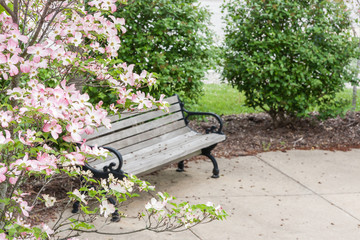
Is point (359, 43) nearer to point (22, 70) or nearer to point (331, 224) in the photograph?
point (331, 224)

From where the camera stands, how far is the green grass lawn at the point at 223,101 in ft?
28.2

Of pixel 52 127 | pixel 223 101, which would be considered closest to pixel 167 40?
pixel 223 101

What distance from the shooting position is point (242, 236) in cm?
390

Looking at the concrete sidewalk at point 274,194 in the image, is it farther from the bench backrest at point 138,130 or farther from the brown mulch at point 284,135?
the bench backrest at point 138,130

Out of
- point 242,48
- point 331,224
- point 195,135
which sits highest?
point 242,48

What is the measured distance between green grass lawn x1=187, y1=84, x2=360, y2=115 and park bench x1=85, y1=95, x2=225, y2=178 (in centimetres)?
229

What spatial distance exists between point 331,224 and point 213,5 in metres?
13.4

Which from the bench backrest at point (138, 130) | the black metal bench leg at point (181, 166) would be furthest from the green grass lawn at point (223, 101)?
the black metal bench leg at point (181, 166)

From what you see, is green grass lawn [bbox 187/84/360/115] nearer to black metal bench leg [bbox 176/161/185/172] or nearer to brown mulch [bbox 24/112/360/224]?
brown mulch [bbox 24/112/360/224]

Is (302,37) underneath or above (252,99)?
above

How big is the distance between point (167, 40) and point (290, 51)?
5.87 ft

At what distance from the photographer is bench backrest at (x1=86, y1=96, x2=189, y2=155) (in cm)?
469

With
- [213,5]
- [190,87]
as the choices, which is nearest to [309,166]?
[190,87]

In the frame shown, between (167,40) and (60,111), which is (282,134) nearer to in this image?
(167,40)
